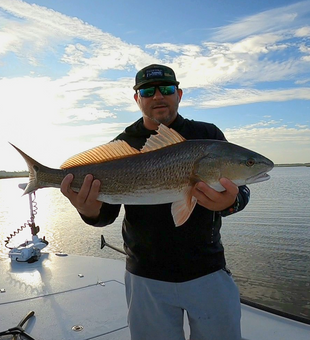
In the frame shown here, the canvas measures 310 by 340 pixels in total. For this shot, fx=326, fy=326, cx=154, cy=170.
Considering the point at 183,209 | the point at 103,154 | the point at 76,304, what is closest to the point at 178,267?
the point at 183,209

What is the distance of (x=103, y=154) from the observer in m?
3.47

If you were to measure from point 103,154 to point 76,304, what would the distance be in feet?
9.68

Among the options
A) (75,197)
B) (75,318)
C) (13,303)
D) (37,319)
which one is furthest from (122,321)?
(75,197)

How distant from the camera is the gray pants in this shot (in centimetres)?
301

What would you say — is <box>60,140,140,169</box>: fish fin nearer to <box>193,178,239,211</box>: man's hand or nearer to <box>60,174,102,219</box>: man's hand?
<box>60,174,102,219</box>: man's hand

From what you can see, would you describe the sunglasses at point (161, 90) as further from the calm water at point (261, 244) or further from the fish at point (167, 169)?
the calm water at point (261, 244)

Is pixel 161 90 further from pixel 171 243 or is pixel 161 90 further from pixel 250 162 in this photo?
pixel 171 243

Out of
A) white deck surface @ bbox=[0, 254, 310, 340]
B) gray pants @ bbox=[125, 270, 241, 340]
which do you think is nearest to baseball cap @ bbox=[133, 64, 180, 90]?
gray pants @ bbox=[125, 270, 241, 340]

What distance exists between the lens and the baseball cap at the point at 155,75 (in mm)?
3541

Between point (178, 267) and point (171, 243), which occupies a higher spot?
point (171, 243)

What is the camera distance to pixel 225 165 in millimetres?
3195

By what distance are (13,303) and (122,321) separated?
1.91 m

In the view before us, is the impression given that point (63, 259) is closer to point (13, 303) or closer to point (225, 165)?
point (13, 303)

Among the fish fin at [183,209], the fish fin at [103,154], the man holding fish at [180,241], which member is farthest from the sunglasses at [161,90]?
the fish fin at [183,209]
